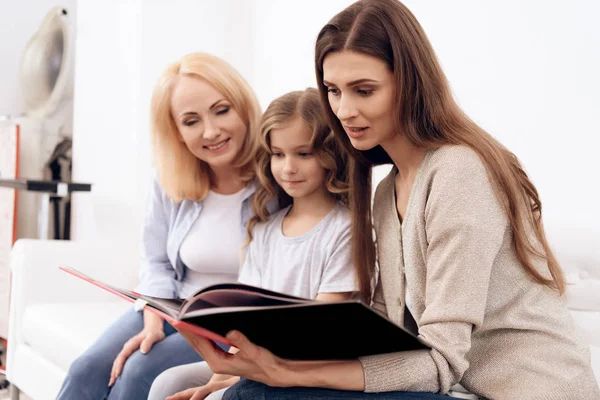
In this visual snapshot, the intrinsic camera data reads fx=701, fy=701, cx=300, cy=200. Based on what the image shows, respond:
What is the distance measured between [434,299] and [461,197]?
0.50 ft

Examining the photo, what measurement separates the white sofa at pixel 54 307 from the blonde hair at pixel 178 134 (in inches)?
22.4

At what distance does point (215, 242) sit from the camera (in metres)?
1.70

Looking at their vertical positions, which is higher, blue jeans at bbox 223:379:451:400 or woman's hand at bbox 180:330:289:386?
woman's hand at bbox 180:330:289:386

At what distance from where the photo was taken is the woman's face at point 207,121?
1.67 meters

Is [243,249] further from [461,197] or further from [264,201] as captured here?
[461,197]

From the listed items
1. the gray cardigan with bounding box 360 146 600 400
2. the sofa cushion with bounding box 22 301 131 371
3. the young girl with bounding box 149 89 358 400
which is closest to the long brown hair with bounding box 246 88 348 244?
the young girl with bounding box 149 89 358 400

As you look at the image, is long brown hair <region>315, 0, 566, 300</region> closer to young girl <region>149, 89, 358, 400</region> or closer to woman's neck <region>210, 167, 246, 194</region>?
young girl <region>149, 89, 358, 400</region>

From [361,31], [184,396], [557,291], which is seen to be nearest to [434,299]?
[557,291]

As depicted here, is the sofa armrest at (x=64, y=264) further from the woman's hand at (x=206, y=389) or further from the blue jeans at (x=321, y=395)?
the blue jeans at (x=321, y=395)

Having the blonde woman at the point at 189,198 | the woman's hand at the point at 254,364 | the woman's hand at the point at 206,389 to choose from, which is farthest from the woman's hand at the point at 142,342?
the woman's hand at the point at 254,364

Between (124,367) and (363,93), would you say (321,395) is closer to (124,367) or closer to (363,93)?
(363,93)

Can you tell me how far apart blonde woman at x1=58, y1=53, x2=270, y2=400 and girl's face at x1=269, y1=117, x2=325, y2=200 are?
20cm

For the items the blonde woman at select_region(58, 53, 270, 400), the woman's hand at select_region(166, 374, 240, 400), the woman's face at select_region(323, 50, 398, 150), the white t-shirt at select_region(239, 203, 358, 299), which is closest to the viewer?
the woman's face at select_region(323, 50, 398, 150)

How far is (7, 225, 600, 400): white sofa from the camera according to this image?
211cm
